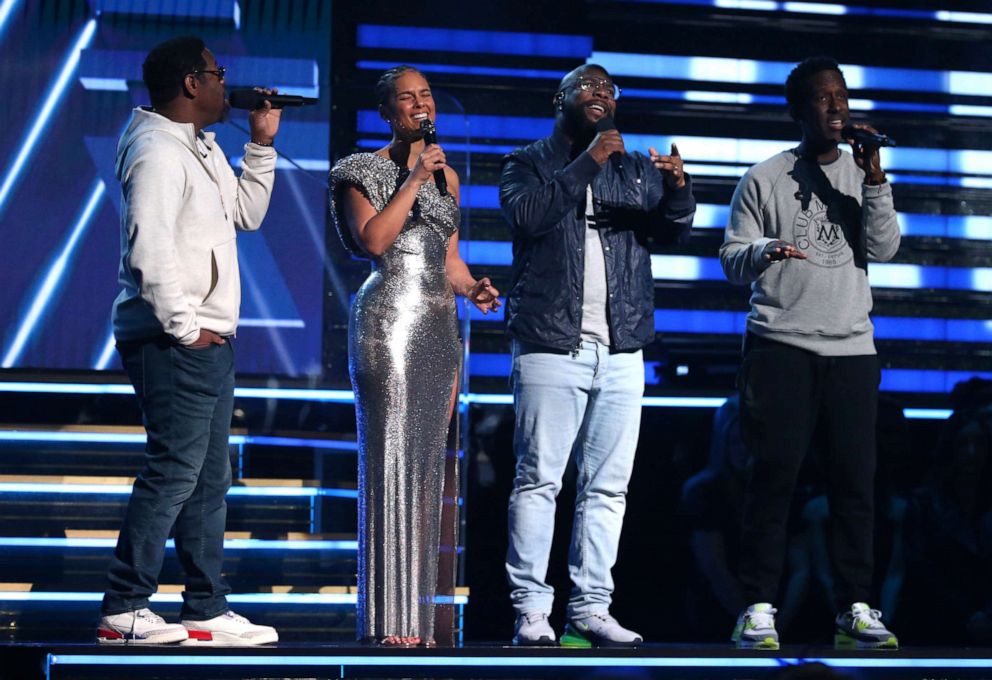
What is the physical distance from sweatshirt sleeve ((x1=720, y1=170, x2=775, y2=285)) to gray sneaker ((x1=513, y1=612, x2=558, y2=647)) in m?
1.17

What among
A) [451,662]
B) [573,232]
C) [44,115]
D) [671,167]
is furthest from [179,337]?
[44,115]

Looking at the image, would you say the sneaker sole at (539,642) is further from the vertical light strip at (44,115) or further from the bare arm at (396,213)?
the vertical light strip at (44,115)

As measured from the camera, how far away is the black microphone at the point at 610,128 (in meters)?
4.02

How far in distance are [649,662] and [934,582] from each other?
7.93 ft

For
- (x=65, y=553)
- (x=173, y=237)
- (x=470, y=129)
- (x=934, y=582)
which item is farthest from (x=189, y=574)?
(x=934, y=582)

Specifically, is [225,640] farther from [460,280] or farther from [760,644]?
[760,644]

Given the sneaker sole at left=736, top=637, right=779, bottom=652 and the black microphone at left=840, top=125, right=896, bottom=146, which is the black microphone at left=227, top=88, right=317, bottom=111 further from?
the sneaker sole at left=736, top=637, right=779, bottom=652

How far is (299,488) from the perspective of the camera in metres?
4.98

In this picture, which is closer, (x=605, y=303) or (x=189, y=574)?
(x=189, y=574)

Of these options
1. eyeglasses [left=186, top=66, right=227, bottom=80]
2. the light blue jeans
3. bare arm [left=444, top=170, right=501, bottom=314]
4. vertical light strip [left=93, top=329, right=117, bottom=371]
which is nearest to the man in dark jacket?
the light blue jeans

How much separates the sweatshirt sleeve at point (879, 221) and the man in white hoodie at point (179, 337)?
5.89ft

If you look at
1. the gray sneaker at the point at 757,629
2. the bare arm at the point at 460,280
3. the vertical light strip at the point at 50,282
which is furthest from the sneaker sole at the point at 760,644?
the vertical light strip at the point at 50,282

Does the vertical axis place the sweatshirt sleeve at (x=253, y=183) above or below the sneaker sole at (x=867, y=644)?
above

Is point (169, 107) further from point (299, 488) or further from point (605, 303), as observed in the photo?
point (299, 488)
